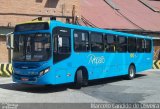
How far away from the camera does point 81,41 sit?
17094mm

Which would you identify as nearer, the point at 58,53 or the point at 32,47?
the point at 58,53

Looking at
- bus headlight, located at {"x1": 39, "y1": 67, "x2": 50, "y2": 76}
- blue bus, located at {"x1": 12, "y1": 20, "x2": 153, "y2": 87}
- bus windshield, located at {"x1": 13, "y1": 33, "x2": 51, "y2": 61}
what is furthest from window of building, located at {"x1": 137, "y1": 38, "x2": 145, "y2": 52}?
bus headlight, located at {"x1": 39, "y1": 67, "x2": 50, "y2": 76}

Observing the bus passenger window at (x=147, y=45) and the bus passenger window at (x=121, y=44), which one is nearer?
the bus passenger window at (x=121, y=44)

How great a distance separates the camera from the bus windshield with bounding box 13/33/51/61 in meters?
15.4

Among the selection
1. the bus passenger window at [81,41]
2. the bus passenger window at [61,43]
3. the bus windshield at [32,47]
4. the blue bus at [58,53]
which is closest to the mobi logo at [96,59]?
the blue bus at [58,53]

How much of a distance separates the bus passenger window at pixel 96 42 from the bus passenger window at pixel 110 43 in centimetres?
46

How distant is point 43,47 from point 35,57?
52 cm

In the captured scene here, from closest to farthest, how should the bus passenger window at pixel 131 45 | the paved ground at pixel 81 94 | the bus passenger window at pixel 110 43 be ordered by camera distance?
the paved ground at pixel 81 94
the bus passenger window at pixel 110 43
the bus passenger window at pixel 131 45

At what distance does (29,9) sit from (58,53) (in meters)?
15.9

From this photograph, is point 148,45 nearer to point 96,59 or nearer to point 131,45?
point 131,45

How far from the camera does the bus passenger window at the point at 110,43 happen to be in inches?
761

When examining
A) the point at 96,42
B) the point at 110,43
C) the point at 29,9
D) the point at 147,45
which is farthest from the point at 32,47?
the point at 29,9

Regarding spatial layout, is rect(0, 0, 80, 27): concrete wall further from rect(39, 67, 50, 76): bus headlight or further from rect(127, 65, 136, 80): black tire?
rect(39, 67, 50, 76): bus headlight

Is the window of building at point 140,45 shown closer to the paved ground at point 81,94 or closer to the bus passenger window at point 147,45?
the bus passenger window at point 147,45
